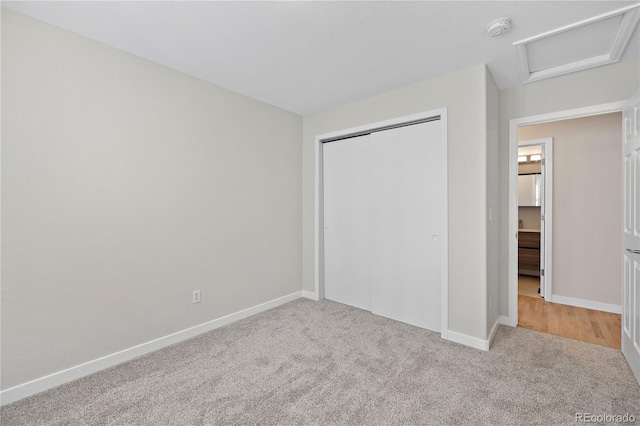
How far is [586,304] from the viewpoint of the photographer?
3.51 m

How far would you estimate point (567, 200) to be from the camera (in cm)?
363

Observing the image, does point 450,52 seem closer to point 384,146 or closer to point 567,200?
point 384,146

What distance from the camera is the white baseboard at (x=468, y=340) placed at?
8.18ft

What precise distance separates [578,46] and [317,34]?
1.99 meters

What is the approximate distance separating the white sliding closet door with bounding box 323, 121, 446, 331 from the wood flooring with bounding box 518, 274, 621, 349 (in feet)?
Answer: 3.86

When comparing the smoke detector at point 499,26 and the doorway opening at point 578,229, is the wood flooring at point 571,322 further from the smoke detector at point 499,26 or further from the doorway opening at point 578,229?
the smoke detector at point 499,26

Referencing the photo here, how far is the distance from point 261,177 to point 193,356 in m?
1.91

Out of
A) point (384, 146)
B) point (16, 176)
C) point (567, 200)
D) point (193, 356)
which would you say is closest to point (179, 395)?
point (193, 356)

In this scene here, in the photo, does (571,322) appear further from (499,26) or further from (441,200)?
(499,26)

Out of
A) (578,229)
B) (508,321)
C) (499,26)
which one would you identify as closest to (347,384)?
(508,321)

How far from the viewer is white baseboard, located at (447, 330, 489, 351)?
249 cm

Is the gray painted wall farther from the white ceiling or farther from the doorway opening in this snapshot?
the doorway opening

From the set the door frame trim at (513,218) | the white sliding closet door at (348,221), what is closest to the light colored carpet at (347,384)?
the door frame trim at (513,218)

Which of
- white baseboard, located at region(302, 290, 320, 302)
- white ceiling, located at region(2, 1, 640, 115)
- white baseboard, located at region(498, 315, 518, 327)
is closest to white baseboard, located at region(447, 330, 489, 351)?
white baseboard, located at region(498, 315, 518, 327)
